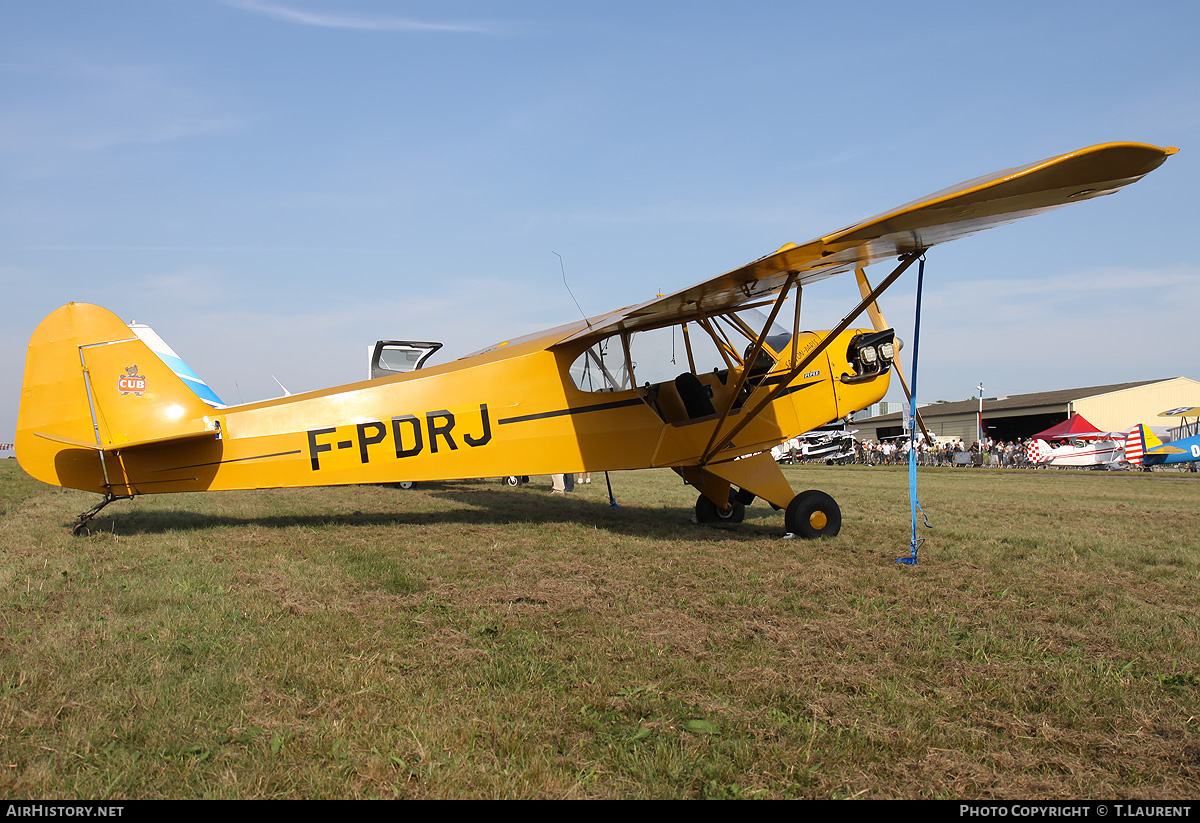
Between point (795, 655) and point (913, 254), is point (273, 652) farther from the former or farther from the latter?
point (913, 254)

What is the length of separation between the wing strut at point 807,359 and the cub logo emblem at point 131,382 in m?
6.17

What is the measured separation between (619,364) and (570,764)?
629 centimetres

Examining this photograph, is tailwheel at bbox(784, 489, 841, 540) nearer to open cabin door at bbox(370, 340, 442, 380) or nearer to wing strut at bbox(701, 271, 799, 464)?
wing strut at bbox(701, 271, 799, 464)

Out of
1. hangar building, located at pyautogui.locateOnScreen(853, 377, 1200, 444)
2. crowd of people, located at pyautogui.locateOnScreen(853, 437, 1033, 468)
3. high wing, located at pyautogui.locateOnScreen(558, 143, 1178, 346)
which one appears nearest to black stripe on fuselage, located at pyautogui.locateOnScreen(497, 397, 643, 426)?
high wing, located at pyautogui.locateOnScreen(558, 143, 1178, 346)

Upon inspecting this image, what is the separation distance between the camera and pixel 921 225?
5945mm

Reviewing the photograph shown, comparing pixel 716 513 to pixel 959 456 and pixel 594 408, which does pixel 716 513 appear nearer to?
pixel 594 408

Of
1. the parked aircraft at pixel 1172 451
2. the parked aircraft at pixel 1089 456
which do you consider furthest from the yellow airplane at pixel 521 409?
the parked aircraft at pixel 1172 451

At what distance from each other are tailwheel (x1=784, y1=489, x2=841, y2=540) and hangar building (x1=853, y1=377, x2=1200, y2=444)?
153 ft

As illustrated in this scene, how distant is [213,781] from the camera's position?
2.39 meters

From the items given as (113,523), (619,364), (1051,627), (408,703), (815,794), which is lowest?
(1051,627)

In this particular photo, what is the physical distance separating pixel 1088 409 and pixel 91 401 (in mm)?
54005

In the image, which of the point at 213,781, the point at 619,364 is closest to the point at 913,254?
the point at 619,364

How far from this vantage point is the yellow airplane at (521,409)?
741 cm

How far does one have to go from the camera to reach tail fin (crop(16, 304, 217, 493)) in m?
7.39
